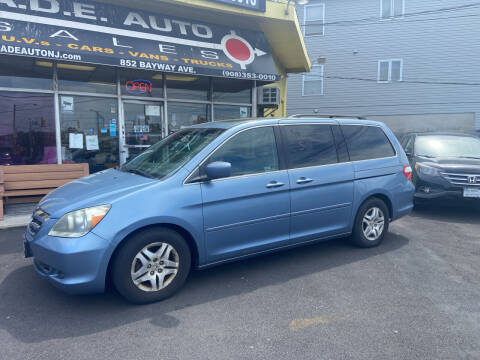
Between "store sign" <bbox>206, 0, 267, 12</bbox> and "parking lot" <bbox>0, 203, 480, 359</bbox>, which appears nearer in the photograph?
"parking lot" <bbox>0, 203, 480, 359</bbox>

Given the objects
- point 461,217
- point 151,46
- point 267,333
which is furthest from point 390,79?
point 267,333

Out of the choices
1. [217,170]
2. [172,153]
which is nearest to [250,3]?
A: [172,153]

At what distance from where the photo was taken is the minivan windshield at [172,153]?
3.80m

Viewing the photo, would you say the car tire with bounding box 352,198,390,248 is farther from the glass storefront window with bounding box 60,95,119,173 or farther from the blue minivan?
the glass storefront window with bounding box 60,95,119,173

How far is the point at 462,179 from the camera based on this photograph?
6.48m

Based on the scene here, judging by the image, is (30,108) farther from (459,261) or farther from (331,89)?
(331,89)

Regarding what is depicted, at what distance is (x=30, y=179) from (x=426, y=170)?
742cm

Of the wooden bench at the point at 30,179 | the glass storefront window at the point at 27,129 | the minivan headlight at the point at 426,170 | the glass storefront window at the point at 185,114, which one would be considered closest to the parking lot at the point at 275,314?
the minivan headlight at the point at 426,170

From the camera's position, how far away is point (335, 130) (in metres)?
4.75

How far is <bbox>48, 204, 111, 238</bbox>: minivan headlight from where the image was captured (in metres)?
3.16

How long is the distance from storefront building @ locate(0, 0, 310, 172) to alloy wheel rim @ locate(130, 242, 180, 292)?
15.4 ft

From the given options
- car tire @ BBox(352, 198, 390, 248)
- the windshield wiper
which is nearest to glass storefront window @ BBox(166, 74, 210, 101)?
the windshield wiper

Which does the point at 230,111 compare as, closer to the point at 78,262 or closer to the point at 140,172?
the point at 140,172

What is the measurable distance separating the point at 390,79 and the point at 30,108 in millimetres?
16159
